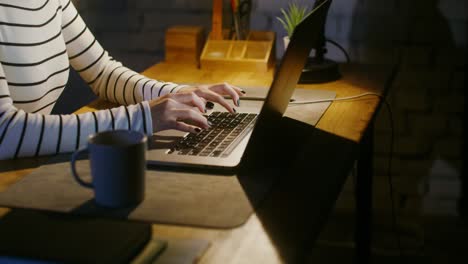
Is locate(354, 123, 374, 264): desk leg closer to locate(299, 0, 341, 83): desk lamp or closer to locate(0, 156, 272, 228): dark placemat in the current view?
locate(299, 0, 341, 83): desk lamp

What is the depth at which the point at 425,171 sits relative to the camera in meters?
2.32

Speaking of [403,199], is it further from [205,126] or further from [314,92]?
[205,126]

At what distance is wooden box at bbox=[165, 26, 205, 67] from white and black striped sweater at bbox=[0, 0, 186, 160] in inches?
16.9

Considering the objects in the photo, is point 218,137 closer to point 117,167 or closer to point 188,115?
point 188,115

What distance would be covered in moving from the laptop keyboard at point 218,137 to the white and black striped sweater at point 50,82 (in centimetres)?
8

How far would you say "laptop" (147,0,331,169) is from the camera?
1033 millimetres

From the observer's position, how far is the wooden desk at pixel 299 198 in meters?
0.80

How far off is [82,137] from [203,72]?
32.3 inches

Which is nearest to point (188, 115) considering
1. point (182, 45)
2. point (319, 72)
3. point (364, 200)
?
point (319, 72)

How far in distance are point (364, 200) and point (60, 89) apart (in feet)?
2.88

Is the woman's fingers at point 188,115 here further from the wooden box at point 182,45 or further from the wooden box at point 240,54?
the wooden box at point 182,45

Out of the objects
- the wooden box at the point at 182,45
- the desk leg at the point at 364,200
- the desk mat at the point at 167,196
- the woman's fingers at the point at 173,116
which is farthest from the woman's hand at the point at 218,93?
the wooden box at the point at 182,45

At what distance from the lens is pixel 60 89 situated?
1.58 m

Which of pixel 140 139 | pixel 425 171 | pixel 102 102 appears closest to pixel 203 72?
pixel 102 102
